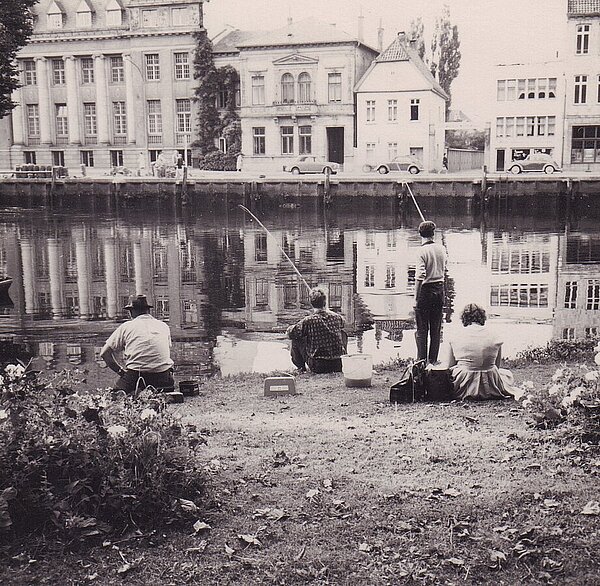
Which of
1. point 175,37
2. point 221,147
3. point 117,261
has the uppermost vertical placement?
point 175,37

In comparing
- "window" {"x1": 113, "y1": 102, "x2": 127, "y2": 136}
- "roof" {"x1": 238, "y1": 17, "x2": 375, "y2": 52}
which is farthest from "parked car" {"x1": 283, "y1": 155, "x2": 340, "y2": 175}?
"window" {"x1": 113, "y1": 102, "x2": 127, "y2": 136}

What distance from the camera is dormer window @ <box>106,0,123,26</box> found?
233 feet

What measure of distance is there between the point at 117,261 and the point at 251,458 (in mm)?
28138

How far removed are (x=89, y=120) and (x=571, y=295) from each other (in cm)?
5669

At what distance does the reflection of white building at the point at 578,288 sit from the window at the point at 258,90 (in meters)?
34.3

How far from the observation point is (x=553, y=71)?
59.8 meters

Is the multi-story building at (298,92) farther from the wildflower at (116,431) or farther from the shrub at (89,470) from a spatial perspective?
the wildflower at (116,431)

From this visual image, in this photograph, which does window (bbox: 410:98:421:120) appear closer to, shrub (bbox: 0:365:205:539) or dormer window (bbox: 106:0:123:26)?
dormer window (bbox: 106:0:123:26)

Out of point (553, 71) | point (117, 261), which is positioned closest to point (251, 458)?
point (117, 261)

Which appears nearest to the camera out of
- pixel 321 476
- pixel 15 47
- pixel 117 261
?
pixel 321 476

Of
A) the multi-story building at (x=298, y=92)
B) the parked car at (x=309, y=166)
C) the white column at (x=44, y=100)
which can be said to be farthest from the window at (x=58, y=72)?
the parked car at (x=309, y=166)

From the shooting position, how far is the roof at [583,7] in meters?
58.2

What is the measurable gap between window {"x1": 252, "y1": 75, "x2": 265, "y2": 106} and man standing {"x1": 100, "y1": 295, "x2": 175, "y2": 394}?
59172mm

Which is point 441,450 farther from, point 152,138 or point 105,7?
point 105,7
